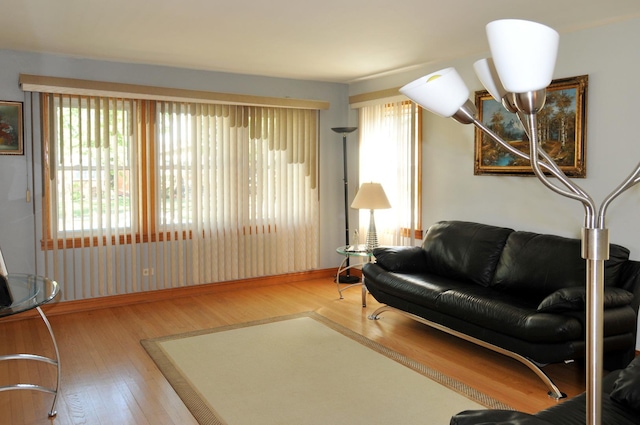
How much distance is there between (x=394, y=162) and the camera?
606cm

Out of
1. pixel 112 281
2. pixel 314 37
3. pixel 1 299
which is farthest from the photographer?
pixel 112 281

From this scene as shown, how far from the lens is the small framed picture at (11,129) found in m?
4.88

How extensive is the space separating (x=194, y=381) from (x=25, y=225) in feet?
8.35

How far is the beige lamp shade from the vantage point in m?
5.58

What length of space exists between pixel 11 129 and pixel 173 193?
1.56 metres

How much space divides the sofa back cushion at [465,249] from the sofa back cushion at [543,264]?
9 centimetres

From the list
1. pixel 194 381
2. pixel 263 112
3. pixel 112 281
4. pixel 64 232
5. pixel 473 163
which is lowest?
pixel 194 381

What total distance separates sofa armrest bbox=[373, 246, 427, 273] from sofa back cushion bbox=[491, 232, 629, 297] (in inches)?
29.6

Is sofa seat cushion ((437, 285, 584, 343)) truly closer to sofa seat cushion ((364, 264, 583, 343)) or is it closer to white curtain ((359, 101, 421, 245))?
sofa seat cushion ((364, 264, 583, 343))

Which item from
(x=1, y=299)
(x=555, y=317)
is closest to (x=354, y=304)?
(x=555, y=317)

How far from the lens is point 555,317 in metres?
3.36

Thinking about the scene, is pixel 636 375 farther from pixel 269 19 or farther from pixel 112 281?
pixel 112 281

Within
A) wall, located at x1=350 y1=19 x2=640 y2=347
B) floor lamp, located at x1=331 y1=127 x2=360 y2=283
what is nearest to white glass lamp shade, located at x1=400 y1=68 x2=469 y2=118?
wall, located at x1=350 y1=19 x2=640 y2=347

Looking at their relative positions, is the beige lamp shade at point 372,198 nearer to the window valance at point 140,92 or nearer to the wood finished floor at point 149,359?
the wood finished floor at point 149,359
